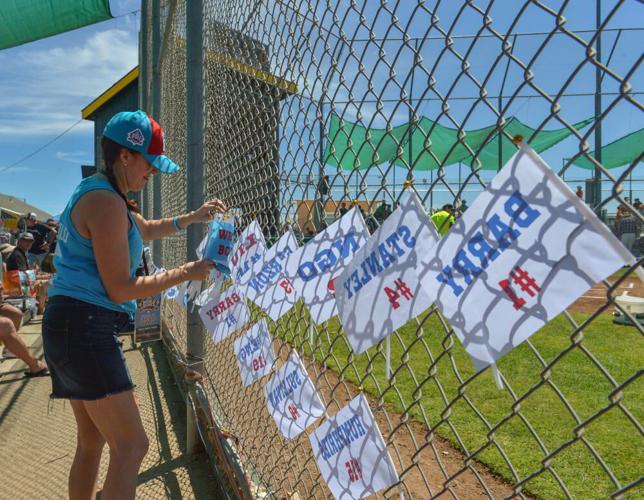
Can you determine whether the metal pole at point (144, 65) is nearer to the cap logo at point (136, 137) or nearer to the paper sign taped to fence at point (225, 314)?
the paper sign taped to fence at point (225, 314)

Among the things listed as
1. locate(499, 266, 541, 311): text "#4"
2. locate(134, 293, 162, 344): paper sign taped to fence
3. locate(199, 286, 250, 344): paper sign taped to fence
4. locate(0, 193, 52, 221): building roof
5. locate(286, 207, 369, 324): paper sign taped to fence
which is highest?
locate(499, 266, 541, 311): text "#4"

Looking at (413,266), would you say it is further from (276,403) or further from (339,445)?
(276,403)

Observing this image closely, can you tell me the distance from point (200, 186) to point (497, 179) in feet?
7.98

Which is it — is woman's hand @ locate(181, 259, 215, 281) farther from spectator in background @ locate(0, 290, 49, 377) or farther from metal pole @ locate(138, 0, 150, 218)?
metal pole @ locate(138, 0, 150, 218)

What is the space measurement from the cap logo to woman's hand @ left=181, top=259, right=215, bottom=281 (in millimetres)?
545

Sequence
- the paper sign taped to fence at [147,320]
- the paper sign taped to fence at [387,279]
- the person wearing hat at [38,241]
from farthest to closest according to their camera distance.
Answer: the person wearing hat at [38,241], the paper sign taped to fence at [147,320], the paper sign taped to fence at [387,279]

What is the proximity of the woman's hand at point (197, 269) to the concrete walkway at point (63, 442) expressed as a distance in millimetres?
1522

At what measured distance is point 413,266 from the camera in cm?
111

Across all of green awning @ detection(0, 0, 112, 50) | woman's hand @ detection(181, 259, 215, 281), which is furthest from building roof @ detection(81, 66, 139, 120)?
woman's hand @ detection(181, 259, 215, 281)

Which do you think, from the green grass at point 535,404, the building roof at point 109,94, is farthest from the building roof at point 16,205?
the green grass at point 535,404

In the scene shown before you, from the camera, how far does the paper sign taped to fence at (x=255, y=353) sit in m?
2.08

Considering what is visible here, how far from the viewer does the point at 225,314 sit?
96.9 inches

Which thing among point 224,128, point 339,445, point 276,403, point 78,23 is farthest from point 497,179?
point 78,23

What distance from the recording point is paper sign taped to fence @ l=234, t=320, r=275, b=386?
2.08 meters
